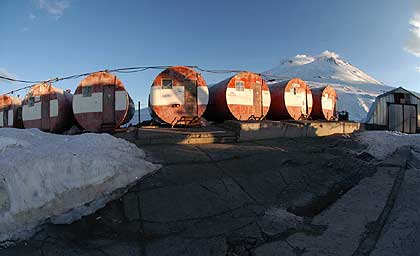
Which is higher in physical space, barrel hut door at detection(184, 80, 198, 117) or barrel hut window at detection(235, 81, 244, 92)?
barrel hut window at detection(235, 81, 244, 92)

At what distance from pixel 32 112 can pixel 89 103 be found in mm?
5086

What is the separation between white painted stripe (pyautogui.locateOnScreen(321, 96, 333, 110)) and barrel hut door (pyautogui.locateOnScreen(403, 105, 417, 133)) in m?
9.22

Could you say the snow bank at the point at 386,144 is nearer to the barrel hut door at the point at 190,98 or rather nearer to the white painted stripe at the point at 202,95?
the white painted stripe at the point at 202,95

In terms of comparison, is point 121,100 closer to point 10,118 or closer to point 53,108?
point 53,108

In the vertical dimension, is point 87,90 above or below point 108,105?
above

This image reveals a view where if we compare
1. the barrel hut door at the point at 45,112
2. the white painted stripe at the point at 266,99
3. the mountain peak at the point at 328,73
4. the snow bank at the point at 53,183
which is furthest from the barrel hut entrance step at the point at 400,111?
the mountain peak at the point at 328,73

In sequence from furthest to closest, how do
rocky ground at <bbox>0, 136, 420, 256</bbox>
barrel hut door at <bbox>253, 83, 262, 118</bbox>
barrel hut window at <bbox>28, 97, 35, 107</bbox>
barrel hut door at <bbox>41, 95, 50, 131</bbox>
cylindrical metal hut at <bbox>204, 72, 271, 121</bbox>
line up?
1. barrel hut window at <bbox>28, 97, 35, 107</bbox>
2. barrel hut door at <bbox>253, 83, 262, 118</bbox>
3. cylindrical metal hut at <bbox>204, 72, 271, 121</bbox>
4. barrel hut door at <bbox>41, 95, 50, 131</bbox>
5. rocky ground at <bbox>0, 136, 420, 256</bbox>

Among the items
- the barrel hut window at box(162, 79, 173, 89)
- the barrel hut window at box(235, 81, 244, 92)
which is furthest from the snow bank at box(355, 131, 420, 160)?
the barrel hut window at box(162, 79, 173, 89)

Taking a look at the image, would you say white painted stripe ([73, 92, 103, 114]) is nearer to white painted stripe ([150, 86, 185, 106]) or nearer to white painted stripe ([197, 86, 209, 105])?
white painted stripe ([150, 86, 185, 106])

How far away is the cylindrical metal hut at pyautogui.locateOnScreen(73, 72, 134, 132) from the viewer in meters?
11.9

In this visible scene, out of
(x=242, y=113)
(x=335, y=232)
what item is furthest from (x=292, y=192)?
(x=242, y=113)

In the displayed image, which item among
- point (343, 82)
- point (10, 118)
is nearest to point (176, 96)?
point (10, 118)

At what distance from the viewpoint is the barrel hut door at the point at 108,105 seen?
11.9 metres

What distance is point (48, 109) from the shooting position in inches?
533
